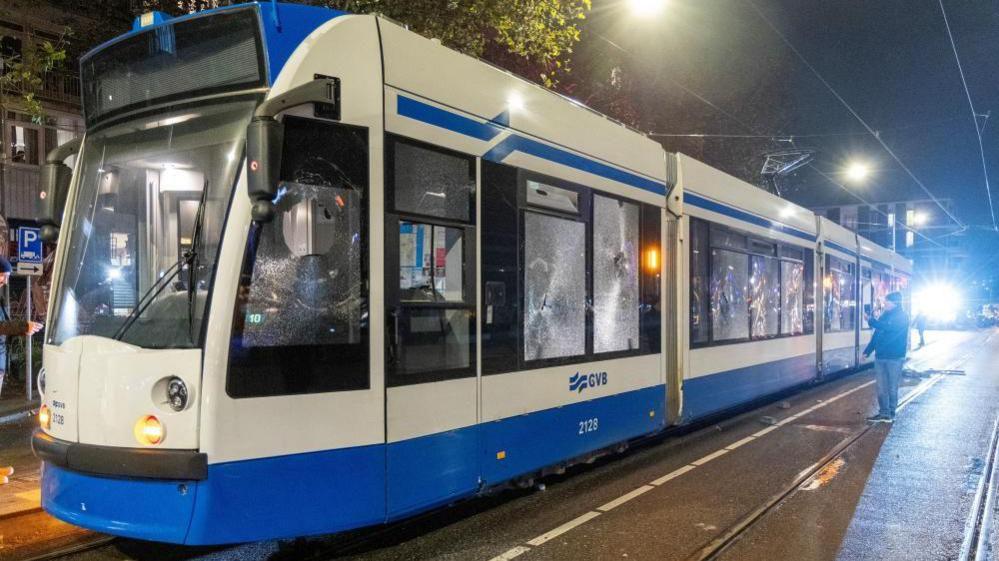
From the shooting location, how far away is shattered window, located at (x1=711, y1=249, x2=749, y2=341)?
30.7ft

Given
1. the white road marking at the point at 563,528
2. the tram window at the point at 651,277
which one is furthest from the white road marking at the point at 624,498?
A: the tram window at the point at 651,277

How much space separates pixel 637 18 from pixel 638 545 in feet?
46.9

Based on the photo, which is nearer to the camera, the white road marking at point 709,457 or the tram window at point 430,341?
the tram window at point 430,341

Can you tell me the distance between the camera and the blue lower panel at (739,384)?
868 cm

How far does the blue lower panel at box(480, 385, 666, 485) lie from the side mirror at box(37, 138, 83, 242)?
3277 millimetres

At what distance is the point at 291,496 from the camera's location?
416cm

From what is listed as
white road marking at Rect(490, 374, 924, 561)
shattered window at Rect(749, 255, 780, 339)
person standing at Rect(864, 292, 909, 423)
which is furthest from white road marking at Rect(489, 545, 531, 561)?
person standing at Rect(864, 292, 909, 423)

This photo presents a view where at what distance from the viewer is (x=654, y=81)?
67.7 feet

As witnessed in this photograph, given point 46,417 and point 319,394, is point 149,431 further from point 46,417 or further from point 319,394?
point 46,417

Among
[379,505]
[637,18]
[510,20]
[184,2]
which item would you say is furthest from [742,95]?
[379,505]

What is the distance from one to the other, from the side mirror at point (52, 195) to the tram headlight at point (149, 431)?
1.77 metres

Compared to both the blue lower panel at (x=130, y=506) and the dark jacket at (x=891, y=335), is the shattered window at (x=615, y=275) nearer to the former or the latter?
the blue lower panel at (x=130, y=506)

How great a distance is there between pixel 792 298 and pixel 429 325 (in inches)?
359

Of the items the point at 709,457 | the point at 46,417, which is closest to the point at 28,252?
the point at 46,417
